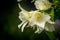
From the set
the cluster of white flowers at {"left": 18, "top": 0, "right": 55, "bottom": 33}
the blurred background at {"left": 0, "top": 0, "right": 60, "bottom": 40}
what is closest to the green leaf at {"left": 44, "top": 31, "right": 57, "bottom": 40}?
the cluster of white flowers at {"left": 18, "top": 0, "right": 55, "bottom": 33}

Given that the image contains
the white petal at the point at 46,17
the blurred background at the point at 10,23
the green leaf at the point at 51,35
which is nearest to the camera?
the white petal at the point at 46,17

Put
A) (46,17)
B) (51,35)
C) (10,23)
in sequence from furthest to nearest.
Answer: (10,23), (51,35), (46,17)

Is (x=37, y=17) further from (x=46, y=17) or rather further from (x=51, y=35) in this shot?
(x=51, y=35)

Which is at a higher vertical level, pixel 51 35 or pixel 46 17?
pixel 46 17

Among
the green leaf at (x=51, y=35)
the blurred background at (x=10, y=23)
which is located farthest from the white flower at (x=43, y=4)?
the blurred background at (x=10, y=23)

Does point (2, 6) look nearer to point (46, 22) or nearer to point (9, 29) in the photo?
point (9, 29)

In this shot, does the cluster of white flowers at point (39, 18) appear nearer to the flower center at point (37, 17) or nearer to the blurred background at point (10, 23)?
the flower center at point (37, 17)

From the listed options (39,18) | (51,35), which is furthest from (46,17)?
(51,35)

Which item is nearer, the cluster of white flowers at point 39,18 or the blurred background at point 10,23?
the cluster of white flowers at point 39,18

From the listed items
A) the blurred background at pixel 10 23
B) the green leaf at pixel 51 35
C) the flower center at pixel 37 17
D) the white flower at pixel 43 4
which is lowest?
the blurred background at pixel 10 23

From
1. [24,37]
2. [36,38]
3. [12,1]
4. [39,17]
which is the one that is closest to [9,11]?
[12,1]

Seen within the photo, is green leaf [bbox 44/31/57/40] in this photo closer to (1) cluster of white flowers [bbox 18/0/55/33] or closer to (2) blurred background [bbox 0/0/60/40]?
(1) cluster of white flowers [bbox 18/0/55/33]
